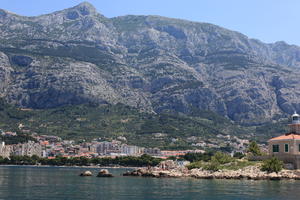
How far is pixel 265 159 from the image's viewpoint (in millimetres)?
98000

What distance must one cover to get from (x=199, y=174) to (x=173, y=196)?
38.5 metres

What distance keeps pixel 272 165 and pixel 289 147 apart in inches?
258

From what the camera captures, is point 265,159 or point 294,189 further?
point 265,159

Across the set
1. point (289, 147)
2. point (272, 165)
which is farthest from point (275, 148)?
point (272, 165)

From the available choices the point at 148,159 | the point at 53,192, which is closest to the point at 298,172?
the point at 53,192

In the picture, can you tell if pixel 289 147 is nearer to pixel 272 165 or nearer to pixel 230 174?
pixel 272 165

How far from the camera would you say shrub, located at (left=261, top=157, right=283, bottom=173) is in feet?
297

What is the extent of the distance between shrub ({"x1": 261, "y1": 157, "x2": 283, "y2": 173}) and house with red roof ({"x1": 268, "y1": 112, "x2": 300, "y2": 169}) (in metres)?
2.83

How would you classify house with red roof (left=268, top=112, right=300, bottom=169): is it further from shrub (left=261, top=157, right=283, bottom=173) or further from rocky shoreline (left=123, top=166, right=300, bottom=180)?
rocky shoreline (left=123, top=166, right=300, bottom=180)

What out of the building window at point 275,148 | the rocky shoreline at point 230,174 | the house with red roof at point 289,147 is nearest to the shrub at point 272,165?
the rocky shoreline at point 230,174

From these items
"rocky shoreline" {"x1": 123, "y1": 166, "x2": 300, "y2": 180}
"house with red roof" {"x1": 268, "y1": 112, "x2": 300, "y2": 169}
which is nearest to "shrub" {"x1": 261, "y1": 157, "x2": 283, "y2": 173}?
"rocky shoreline" {"x1": 123, "y1": 166, "x2": 300, "y2": 180}

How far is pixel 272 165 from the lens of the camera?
90812 mm

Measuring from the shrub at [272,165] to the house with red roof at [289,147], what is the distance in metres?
2.83

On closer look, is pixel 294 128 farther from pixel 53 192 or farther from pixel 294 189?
pixel 53 192
